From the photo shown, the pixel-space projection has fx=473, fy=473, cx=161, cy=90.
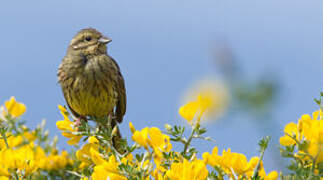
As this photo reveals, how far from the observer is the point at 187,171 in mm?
1690

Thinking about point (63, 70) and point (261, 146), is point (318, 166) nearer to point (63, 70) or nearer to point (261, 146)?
point (261, 146)

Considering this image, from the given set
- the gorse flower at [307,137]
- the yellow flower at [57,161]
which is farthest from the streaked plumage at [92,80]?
the gorse flower at [307,137]

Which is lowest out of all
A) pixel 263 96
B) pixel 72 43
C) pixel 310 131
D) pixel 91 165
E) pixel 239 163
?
pixel 91 165

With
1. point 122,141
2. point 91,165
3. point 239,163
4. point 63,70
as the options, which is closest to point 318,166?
point 239,163

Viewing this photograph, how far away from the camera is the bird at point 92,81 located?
437 cm

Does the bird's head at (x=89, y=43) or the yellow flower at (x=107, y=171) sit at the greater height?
the bird's head at (x=89, y=43)

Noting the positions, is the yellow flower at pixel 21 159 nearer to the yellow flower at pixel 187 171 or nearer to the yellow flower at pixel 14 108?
the yellow flower at pixel 14 108

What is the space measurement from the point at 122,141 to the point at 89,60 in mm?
2777

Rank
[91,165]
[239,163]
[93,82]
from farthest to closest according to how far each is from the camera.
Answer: [93,82], [91,165], [239,163]

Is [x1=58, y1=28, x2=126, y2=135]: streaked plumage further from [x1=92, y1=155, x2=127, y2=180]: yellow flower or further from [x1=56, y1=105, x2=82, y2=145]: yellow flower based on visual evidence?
[x1=92, y1=155, x2=127, y2=180]: yellow flower

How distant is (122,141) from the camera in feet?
6.62

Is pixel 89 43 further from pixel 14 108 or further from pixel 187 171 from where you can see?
pixel 187 171

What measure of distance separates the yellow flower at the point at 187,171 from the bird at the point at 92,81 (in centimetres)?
247

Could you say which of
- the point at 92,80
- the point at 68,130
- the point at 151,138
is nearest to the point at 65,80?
the point at 92,80
